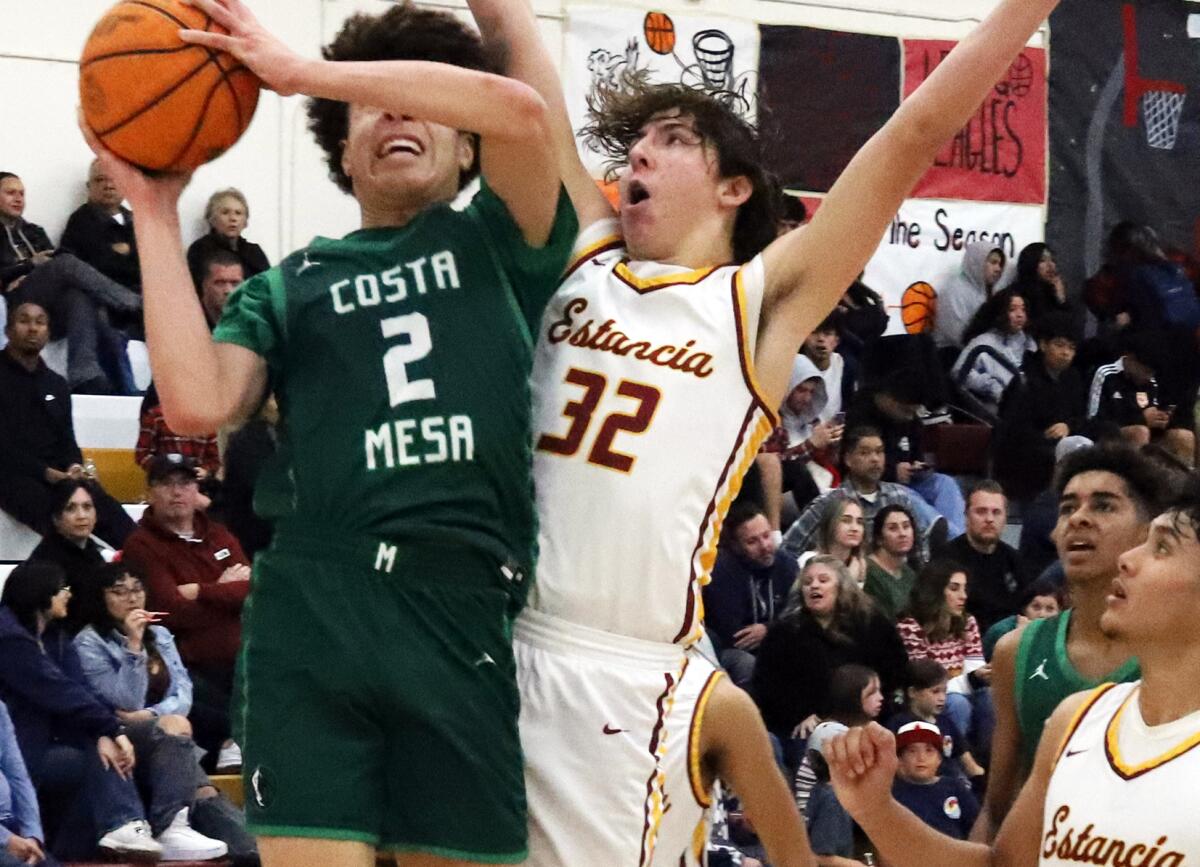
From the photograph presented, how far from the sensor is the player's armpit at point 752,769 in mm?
4016

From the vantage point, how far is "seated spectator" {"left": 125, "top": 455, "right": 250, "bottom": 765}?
28.7 ft

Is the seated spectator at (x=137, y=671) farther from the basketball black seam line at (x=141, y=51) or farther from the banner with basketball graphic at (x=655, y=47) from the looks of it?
the banner with basketball graphic at (x=655, y=47)

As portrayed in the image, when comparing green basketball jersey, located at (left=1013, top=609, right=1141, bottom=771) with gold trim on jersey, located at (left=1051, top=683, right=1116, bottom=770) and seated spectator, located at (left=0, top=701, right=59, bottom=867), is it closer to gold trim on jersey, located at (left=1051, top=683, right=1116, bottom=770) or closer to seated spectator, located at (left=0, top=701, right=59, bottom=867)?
gold trim on jersey, located at (left=1051, top=683, right=1116, bottom=770)

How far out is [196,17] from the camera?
339cm

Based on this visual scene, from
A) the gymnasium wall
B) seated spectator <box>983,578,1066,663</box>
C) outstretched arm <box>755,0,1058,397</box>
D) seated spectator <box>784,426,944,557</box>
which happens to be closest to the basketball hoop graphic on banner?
the gymnasium wall

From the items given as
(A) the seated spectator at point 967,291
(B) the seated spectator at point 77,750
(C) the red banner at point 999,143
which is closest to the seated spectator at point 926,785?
(B) the seated spectator at point 77,750

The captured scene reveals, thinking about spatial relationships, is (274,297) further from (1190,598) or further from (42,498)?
(42,498)

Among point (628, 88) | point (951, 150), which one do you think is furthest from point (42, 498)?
point (951, 150)

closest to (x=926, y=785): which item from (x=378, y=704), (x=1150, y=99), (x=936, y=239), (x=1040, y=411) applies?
(x=378, y=704)

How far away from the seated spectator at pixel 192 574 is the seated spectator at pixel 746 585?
7.45ft

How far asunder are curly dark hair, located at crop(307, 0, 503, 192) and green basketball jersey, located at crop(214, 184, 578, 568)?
28 centimetres

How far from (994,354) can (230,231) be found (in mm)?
5443

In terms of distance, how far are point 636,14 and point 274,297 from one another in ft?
35.5

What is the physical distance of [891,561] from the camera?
1066 cm
